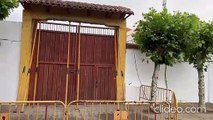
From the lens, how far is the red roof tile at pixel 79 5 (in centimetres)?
1045

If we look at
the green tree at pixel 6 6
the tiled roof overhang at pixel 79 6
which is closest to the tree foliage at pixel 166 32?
the tiled roof overhang at pixel 79 6

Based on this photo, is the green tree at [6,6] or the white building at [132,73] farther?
the white building at [132,73]

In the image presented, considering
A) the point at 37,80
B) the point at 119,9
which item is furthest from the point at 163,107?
the point at 37,80

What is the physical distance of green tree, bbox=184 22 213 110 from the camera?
10.7 metres

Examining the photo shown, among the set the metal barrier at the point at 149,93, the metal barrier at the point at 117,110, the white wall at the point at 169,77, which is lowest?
the metal barrier at the point at 117,110

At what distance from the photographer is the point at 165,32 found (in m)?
10.3

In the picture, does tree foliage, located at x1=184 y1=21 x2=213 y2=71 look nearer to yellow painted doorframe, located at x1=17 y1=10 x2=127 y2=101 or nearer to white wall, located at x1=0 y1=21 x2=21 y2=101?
yellow painted doorframe, located at x1=17 y1=10 x2=127 y2=101

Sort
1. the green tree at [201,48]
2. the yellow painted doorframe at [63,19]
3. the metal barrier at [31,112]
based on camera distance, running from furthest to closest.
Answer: the yellow painted doorframe at [63,19] < the green tree at [201,48] < the metal barrier at [31,112]

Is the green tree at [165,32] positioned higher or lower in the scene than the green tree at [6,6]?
lower

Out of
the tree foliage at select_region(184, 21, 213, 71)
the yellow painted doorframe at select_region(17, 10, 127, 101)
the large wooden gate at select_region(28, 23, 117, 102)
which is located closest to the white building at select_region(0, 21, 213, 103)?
the yellow painted doorframe at select_region(17, 10, 127, 101)

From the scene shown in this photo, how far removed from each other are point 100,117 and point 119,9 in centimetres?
419

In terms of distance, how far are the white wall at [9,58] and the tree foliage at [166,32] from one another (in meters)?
4.61

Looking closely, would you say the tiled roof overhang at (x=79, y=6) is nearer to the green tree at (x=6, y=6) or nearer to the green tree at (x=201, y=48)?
the green tree at (x=6, y=6)

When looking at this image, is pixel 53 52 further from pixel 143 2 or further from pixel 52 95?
pixel 143 2
